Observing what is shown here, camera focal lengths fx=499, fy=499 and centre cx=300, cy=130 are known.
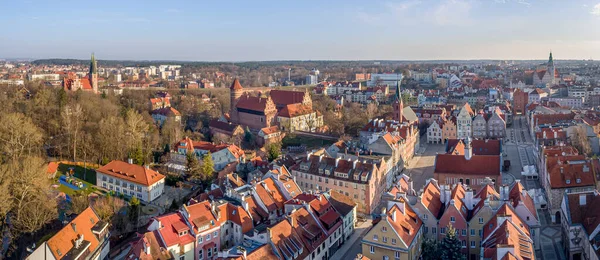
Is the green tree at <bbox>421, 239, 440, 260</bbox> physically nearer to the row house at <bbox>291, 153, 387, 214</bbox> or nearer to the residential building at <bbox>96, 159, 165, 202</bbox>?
the row house at <bbox>291, 153, 387, 214</bbox>

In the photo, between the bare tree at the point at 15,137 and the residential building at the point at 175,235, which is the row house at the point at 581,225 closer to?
the residential building at the point at 175,235

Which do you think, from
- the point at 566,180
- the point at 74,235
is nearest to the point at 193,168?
the point at 74,235

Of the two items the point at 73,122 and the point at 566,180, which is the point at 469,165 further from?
the point at 73,122

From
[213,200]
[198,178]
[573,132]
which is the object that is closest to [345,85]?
[573,132]

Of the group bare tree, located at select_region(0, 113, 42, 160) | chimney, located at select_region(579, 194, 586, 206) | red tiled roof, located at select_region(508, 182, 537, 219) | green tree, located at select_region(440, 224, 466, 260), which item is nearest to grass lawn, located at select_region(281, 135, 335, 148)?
bare tree, located at select_region(0, 113, 42, 160)

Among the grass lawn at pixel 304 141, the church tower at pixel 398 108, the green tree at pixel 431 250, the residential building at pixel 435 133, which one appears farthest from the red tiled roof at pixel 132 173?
the residential building at pixel 435 133

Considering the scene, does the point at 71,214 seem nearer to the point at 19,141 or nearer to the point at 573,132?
the point at 19,141
